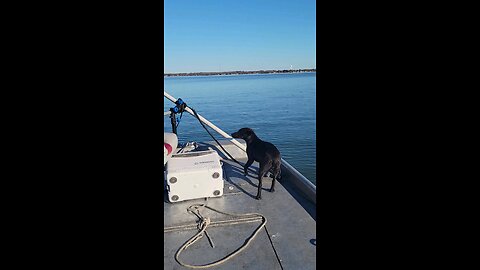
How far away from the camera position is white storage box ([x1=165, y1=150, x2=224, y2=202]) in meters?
3.81

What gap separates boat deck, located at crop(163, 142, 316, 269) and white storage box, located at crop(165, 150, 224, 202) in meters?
0.12

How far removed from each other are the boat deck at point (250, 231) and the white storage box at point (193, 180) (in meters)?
0.12

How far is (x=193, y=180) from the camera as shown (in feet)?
12.7

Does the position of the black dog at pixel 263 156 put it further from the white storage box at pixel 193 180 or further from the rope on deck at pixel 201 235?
the rope on deck at pixel 201 235

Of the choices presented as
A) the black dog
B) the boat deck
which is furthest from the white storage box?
the black dog

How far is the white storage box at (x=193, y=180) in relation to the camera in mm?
3809

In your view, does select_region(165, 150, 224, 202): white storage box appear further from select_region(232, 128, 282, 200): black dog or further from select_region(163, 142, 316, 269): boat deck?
select_region(232, 128, 282, 200): black dog

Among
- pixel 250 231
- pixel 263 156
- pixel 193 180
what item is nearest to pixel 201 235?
pixel 250 231

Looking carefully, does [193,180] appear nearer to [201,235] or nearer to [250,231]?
[201,235]
